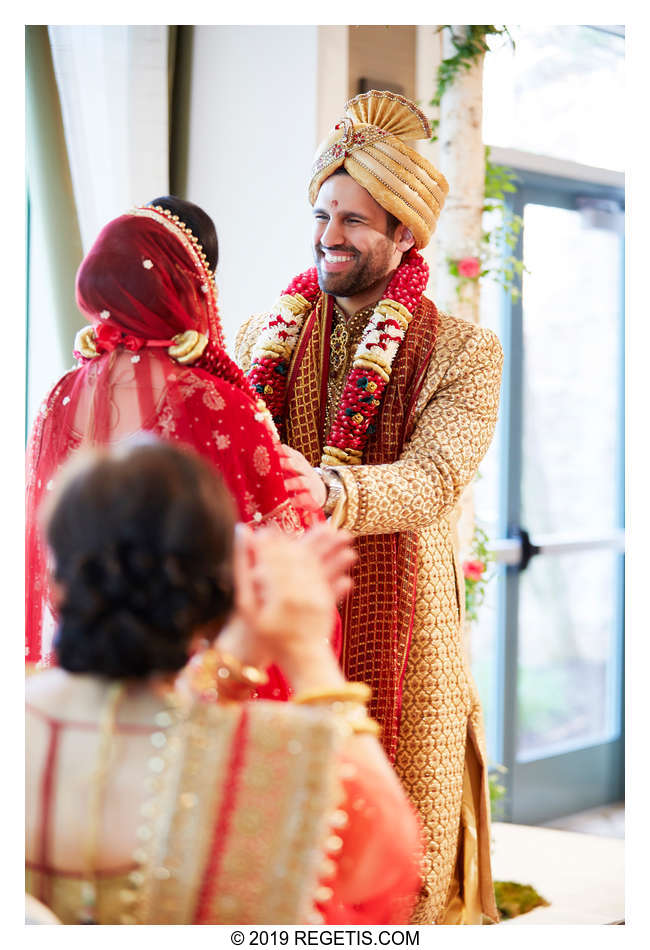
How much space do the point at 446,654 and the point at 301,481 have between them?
618 millimetres

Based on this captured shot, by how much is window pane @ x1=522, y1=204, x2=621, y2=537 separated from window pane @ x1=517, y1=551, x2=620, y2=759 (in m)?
0.19

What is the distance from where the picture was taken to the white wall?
2.38m

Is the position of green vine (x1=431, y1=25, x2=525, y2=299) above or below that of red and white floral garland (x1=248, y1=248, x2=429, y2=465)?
above

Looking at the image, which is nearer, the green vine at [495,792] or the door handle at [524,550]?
the green vine at [495,792]

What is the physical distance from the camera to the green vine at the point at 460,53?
2.49 meters

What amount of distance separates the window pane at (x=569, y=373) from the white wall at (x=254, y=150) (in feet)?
4.77

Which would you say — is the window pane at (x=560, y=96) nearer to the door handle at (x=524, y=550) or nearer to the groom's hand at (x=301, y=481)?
the door handle at (x=524, y=550)

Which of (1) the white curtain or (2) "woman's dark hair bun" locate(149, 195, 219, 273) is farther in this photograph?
(1) the white curtain

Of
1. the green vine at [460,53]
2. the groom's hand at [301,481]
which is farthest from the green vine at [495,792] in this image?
the green vine at [460,53]

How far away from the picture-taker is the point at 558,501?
3904 mm

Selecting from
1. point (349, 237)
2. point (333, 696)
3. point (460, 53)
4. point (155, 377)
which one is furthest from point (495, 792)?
point (333, 696)

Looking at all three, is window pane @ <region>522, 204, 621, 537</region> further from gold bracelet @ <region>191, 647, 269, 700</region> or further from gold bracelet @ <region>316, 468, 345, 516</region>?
gold bracelet @ <region>191, 647, 269, 700</region>

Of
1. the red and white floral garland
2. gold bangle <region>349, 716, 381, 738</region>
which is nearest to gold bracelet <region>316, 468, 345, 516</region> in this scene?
the red and white floral garland

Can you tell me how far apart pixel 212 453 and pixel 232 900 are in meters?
0.52
